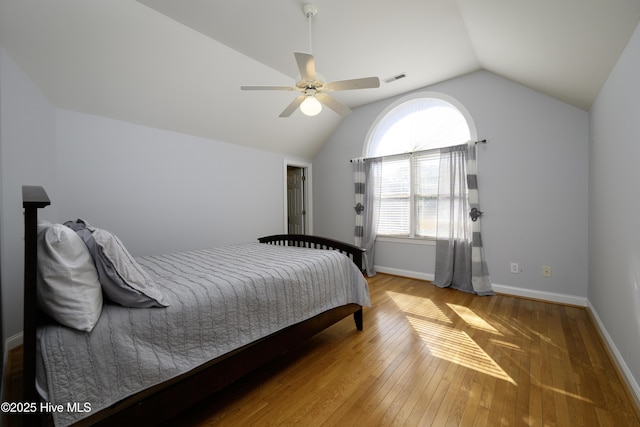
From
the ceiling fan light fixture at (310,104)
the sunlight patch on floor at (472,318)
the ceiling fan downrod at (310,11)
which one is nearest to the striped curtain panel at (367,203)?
the sunlight patch on floor at (472,318)

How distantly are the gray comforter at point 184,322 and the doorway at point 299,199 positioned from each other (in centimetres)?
299

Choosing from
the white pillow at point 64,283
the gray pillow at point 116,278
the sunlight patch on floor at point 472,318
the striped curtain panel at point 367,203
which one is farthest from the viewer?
the striped curtain panel at point 367,203

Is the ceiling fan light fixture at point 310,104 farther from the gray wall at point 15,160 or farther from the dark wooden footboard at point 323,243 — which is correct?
the gray wall at point 15,160

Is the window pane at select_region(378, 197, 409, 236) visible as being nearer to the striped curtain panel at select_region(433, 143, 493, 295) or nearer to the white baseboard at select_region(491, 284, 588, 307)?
the striped curtain panel at select_region(433, 143, 493, 295)

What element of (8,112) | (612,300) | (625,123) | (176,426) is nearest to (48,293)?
(176,426)

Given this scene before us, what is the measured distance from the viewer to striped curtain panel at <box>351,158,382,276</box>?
14.0 ft

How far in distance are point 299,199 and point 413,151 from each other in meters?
2.40

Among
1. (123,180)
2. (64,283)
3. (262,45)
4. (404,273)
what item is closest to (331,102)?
(262,45)

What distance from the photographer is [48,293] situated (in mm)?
976

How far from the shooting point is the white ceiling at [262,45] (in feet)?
6.01

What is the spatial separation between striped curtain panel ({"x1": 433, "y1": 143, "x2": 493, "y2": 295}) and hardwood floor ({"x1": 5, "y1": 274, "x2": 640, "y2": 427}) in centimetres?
80

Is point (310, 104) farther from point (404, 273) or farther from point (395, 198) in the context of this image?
point (404, 273)

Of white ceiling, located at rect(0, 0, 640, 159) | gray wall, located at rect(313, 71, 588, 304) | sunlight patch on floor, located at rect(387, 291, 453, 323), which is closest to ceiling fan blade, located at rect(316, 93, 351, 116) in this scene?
white ceiling, located at rect(0, 0, 640, 159)

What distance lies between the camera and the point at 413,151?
389 cm
